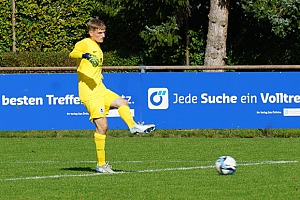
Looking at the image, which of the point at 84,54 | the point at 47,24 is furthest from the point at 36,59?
the point at 84,54

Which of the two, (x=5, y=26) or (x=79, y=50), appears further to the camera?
(x=5, y=26)

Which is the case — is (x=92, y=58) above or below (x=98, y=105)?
above

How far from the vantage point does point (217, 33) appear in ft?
95.9

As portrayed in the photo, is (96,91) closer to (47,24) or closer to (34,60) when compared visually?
(34,60)

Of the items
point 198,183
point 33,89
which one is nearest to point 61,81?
point 33,89

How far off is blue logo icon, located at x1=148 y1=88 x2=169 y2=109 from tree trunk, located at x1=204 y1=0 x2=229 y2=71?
25.9ft

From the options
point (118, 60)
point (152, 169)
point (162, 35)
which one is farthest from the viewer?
point (118, 60)

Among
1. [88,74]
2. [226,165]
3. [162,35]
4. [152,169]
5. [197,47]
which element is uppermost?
[88,74]

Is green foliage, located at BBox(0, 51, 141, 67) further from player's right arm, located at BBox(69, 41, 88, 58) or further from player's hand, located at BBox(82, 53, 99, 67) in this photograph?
player's hand, located at BBox(82, 53, 99, 67)

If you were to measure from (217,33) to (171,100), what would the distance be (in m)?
7.98

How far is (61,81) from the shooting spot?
21.7m

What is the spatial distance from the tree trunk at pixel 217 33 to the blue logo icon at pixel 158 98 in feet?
25.9

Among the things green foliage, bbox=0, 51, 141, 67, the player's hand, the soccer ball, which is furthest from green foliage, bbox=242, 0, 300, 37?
the soccer ball

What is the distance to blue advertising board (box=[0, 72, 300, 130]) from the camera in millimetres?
21562
